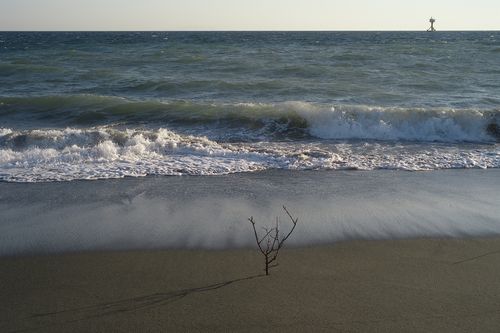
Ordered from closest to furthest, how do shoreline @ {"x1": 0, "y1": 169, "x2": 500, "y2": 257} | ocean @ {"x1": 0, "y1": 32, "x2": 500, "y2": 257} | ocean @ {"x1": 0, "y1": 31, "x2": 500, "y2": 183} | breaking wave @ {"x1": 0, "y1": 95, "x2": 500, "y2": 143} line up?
shoreline @ {"x1": 0, "y1": 169, "x2": 500, "y2": 257} < ocean @ {"x1": 0, "y1": 32, "x2": 500, "y2": 257} < ocean @ {"x1": 0, "y1": 31, "x2": 500, "y2": 183} < breaking wave @ {"x1": 0, "y1": 95, "x2": 500, "y2": 143}

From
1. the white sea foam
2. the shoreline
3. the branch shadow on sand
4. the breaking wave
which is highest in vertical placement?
the breaking wave

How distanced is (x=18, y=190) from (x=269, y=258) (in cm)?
417

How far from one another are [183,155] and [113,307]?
5372 millimetres

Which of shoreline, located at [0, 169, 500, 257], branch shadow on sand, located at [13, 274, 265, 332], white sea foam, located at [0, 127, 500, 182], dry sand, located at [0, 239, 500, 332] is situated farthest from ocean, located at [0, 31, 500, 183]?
branch shadow on sand, located at [13, 274, 265, 332]

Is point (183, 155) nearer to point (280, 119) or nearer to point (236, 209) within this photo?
point (236, 209)

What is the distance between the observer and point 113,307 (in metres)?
3.79

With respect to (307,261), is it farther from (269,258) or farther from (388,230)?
(388,230)

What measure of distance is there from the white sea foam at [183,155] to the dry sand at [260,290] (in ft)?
10.6

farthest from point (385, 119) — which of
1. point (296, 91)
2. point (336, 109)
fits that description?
point (296, 91)

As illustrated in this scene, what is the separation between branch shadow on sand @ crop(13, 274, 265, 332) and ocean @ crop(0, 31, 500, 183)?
12.6ft

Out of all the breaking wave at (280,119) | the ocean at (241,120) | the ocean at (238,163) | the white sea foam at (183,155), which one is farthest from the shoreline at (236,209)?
the breaking wave at (280,119)

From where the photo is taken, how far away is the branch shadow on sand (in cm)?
366

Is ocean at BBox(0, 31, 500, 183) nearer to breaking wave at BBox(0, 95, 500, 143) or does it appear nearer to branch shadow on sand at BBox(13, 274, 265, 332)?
breaking wave at BBox(0, 95, 500, 143)

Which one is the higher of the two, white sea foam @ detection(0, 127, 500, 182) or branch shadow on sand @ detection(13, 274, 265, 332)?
white sea foam @ detection(0, 127, 500, 182)
